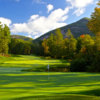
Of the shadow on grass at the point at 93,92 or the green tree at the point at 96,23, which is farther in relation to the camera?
the green tree at the point at 96,23

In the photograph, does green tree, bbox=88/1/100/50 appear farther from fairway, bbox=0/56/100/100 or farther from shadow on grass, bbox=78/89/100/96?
shadow on grass, bbox=78/89/100/96

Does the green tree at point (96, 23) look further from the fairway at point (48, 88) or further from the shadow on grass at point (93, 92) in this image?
the shadow on grass at point (93, 92)

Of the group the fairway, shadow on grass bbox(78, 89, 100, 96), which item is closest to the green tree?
the fairway

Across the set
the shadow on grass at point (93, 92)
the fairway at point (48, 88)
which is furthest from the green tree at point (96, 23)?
the shadow on grass at point (93, 92)

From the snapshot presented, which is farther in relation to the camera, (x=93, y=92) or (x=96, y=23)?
(x=96, y=23)

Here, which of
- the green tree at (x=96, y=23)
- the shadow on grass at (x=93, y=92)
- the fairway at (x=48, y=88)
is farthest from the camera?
the green tree at (x=96, y=23)

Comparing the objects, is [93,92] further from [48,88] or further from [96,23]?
[96,23]

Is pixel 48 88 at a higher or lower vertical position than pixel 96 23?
lower

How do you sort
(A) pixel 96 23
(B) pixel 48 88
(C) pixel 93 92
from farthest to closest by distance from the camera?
(A) pixel 96 23
(B) pixel 48 88
(C) pixel 93 92

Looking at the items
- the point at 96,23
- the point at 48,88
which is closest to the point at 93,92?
the point at 48,88

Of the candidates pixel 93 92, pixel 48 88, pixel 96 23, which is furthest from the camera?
pixel 96 23

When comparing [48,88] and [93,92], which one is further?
[48,88]

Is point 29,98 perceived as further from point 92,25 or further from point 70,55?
point 70,55

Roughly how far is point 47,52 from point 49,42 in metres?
5.41
